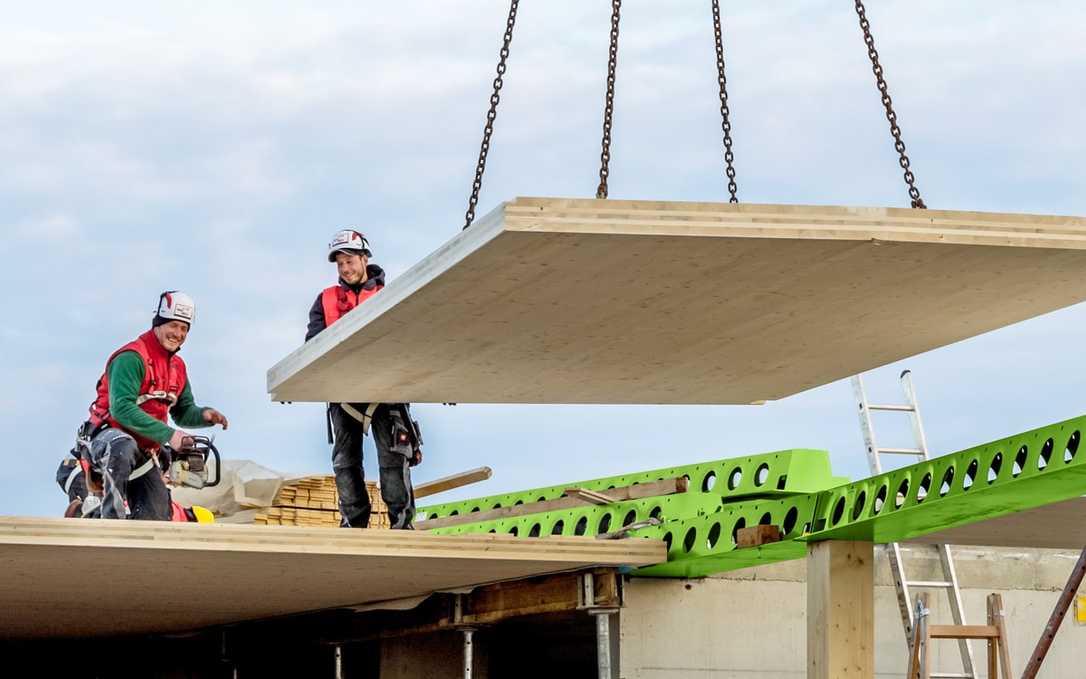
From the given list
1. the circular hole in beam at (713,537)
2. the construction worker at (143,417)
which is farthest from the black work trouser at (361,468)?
the circular hole in beam at (713,537)

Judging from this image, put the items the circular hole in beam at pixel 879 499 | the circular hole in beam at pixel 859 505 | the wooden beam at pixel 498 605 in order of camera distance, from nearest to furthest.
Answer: the circular hole in beam at pixel 879 499 < the circular hole in beam at pixel 859 505 < the wooden beam at pixel 498 605

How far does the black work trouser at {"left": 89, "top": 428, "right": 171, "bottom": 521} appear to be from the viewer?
28.2 ft

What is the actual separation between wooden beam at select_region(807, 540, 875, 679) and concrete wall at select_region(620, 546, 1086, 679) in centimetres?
161

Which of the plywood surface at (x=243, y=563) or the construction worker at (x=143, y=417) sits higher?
the construction worker at (x=143, y=417)

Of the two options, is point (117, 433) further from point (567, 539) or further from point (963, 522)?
point (963, 522)

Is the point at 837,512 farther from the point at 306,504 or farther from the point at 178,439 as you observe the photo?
the point at 306,504

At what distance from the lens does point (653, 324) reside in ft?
23.3

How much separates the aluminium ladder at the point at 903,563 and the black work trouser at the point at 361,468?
3557 mm

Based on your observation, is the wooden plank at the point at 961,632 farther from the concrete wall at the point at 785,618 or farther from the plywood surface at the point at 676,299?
the plywood surface at the point at 676,299

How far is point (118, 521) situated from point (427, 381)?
181cm

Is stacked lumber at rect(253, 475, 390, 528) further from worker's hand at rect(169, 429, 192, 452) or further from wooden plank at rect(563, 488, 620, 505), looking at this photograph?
worker's hand at rect(169, 429, 192, 452)

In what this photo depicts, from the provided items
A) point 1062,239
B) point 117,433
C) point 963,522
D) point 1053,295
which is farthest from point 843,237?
point 117,433

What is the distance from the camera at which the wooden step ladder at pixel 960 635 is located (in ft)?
29.6

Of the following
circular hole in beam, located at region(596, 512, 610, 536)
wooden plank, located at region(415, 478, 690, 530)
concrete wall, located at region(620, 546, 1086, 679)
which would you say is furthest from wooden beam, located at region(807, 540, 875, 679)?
circular hole in beam, located at region(596, 512, 610, 536)
